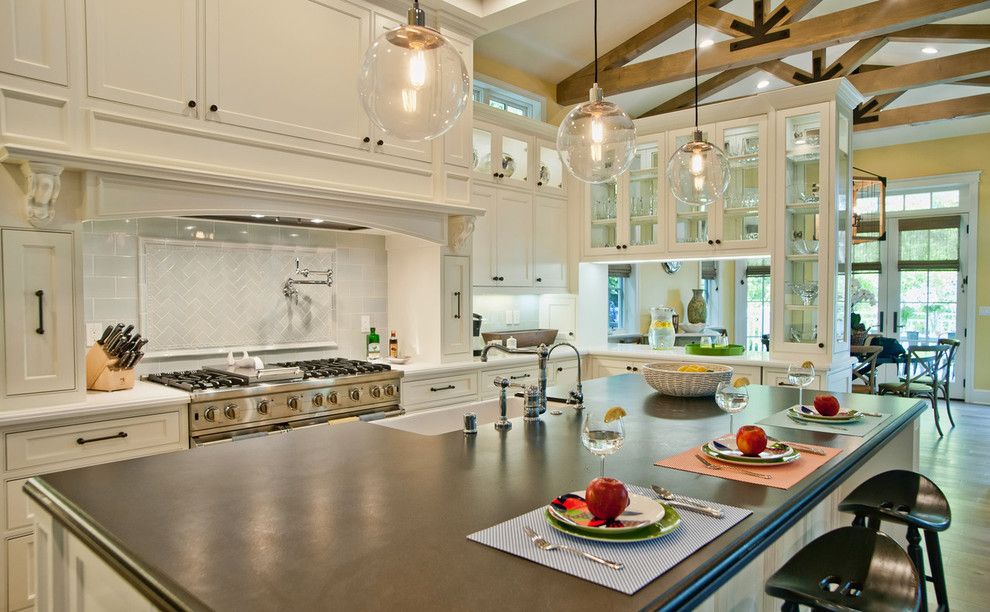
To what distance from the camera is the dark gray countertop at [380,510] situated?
936 millimetres

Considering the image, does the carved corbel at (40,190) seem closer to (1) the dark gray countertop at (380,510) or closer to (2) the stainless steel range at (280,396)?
(2) the stainless steel range at (280,396)

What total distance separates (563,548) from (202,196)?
2504mm

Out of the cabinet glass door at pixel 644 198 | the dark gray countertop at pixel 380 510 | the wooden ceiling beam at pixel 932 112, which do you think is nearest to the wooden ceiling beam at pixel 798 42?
the cabinet glass door at pixel 644 198

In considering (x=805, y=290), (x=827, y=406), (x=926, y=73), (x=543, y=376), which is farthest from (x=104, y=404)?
(x=926, y=73)

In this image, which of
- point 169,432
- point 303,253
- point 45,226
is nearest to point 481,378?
point 303,253

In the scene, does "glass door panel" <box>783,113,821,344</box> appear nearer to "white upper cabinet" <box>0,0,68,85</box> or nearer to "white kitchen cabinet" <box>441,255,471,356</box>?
"white kitchen cabinet" <box>441,255,471,356</box>

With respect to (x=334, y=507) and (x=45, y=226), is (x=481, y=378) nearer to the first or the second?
(x=45, y=226)

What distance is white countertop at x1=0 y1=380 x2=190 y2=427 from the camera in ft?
7.70

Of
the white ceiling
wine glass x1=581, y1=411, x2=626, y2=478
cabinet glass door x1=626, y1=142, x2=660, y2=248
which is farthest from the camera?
cabinet glass door x1=626, y1=142, x2=660, y2=248

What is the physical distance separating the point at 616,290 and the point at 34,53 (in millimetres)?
6035

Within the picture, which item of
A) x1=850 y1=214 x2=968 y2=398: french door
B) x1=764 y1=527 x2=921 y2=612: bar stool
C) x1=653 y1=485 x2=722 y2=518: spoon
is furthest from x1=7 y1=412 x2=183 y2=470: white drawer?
x1=850 y1=214 x2=968 y2=398: french door

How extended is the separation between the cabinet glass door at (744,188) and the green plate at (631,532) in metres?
3.83

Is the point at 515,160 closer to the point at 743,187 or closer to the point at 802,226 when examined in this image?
the point at 743,187

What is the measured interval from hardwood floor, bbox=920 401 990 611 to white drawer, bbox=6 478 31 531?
367cm
